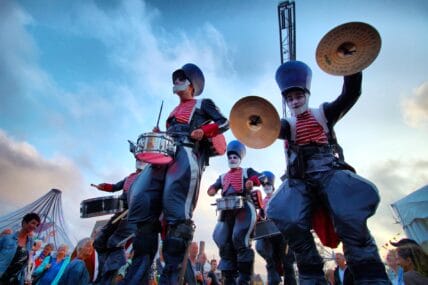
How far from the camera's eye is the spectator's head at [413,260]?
3988mm

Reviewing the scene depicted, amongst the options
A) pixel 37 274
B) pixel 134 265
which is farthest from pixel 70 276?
pixel 134 265

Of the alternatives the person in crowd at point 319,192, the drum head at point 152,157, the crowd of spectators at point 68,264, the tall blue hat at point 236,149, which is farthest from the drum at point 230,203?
the drum head at point 152,157

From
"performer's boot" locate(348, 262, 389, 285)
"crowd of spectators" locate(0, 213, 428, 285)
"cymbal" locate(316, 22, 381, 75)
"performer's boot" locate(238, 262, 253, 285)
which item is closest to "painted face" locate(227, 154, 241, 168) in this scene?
"performer's boot" locate(238, 262, 253, 285)

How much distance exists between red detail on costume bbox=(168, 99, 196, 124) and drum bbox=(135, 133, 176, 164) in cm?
66

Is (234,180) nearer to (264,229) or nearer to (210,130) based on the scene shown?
(264,229)

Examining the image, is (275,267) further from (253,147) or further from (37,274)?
(37,274)

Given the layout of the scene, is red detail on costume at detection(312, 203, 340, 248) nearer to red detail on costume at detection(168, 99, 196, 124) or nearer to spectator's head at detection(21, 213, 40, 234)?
red detail on costume at detection(168, 99, 196, 124)

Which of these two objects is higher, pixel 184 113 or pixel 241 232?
pixel 184 113

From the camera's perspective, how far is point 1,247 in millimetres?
4805

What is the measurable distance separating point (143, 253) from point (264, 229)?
11.9ft

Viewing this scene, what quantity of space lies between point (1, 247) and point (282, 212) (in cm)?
537

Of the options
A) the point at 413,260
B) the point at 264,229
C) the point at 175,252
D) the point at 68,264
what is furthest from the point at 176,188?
the point at 413,260

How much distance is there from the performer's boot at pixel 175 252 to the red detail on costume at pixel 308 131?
5.07 ft

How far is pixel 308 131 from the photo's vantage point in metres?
2.74
